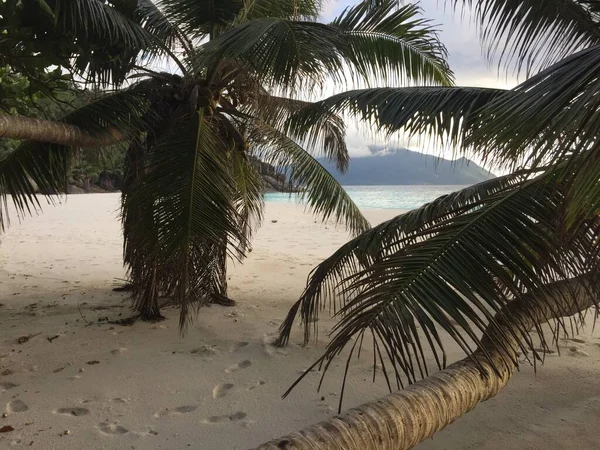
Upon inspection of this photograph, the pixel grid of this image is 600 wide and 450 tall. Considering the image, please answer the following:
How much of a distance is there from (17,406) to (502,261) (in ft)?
10.3

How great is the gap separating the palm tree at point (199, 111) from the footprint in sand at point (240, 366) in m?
0.61

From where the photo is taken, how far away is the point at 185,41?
17.2ft

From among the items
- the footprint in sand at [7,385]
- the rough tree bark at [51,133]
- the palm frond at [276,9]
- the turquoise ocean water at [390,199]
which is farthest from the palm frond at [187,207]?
the turquoise ocean water at [390,199]

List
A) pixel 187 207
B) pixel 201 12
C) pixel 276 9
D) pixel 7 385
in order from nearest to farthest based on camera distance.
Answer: pixel 7 385 < pixel 187 207 < pixel 201 12 < pixel 276 9

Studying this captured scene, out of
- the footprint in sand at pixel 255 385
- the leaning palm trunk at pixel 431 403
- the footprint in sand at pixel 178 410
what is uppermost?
the leaning palm trunk at pixel 431 403

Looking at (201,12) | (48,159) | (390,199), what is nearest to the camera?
(48,159)

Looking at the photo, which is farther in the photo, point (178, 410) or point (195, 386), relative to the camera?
point (195, 386)

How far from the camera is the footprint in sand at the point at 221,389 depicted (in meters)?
3.56

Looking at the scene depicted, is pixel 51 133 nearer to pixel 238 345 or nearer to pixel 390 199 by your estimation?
pixel 238 345

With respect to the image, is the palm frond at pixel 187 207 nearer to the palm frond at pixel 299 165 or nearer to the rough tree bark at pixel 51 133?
the rough tree bark at pixel 51 133

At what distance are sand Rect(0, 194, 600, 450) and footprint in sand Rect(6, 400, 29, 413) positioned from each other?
1cm

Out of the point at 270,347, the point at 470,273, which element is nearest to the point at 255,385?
the point at 270,347

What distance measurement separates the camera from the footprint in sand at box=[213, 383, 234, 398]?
356 cm

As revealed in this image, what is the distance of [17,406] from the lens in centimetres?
332
